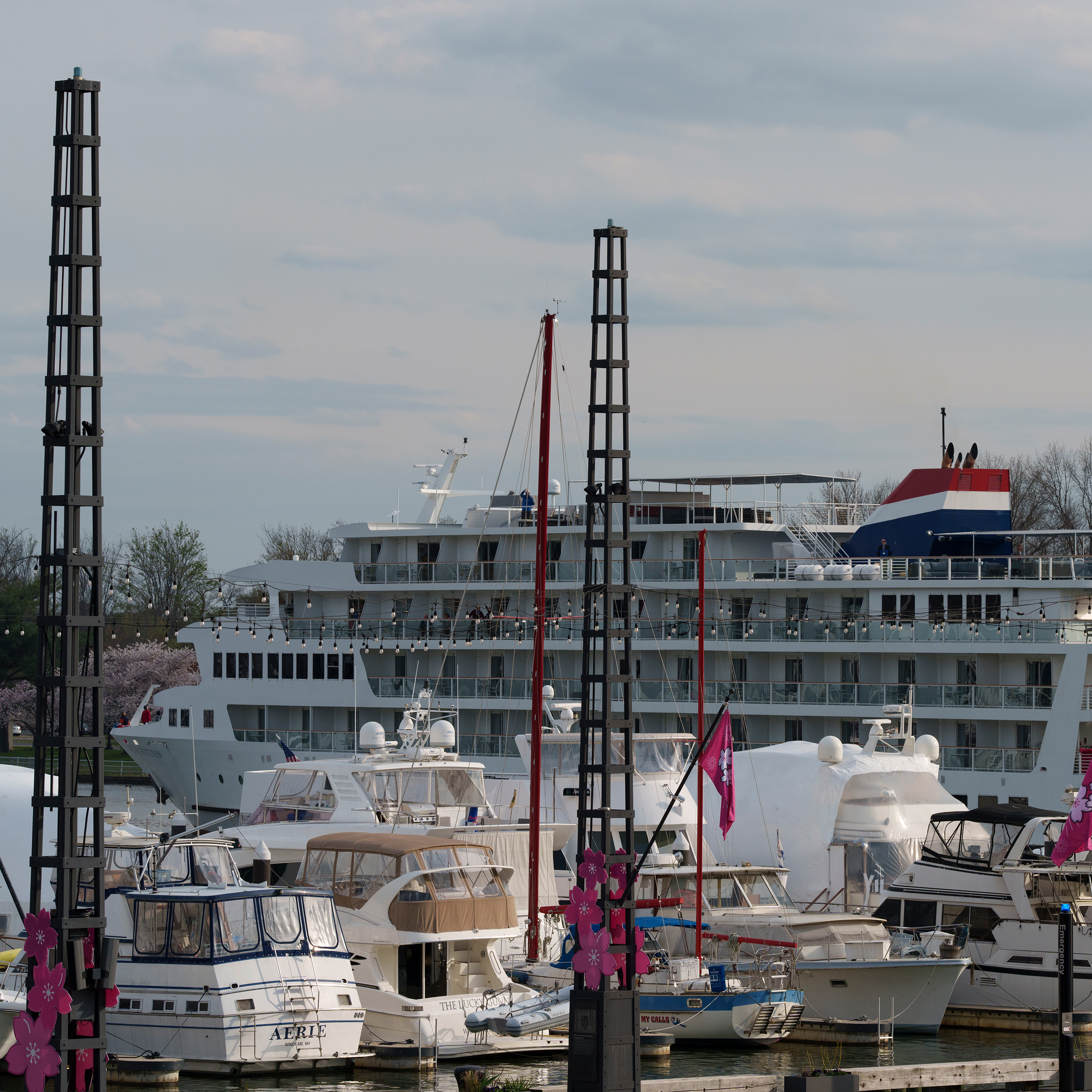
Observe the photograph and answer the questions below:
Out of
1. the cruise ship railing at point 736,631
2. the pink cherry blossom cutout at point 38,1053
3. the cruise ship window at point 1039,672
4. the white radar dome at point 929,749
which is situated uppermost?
the cruise ship railing at point 736,631

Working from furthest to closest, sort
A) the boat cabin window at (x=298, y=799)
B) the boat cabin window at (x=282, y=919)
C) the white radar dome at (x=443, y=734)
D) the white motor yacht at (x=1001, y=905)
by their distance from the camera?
the white radar dome at (x=443, y=734), the boat cabin window at (x=298, y=799), the white motor yacht at (x=1001, y=905), the boat cabin window at (x=282, y=919)

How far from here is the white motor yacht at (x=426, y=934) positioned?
21.9m

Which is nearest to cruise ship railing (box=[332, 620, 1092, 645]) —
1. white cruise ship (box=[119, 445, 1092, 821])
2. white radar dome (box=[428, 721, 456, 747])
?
white cruise ship (box=[119, 445, 1092, 821])

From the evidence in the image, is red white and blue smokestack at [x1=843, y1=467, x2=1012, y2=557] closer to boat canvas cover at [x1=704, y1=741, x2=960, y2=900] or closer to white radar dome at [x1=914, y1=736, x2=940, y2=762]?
white radar dome at [x1=914, y1=736, x2=940, y2=762]

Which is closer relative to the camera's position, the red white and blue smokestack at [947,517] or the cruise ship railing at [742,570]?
the cruise ship railing at [742,570]

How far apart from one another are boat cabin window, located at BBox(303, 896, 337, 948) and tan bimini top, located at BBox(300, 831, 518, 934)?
1632mm

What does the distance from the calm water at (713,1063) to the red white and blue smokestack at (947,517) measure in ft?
73.5

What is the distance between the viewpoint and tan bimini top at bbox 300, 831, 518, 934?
75.5 feet

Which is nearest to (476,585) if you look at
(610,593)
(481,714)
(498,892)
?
(481,714)

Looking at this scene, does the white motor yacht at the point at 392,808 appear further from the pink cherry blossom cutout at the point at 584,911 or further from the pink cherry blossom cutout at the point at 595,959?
the pink cherry blossom cutout at the point at 595,959

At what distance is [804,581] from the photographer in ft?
152

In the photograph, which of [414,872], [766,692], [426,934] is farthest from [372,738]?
[766,692]

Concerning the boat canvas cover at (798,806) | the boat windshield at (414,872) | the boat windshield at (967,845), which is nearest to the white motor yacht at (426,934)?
the boat windshield at (414,872)

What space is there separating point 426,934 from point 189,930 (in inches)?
139
